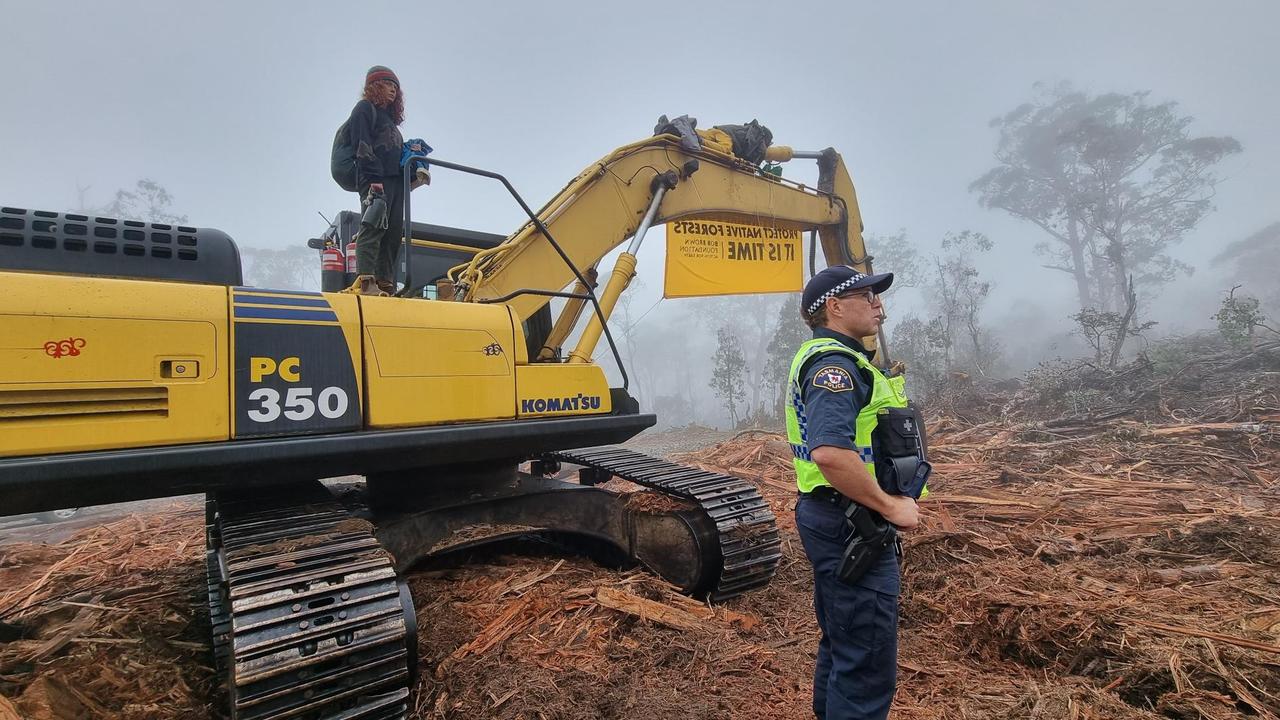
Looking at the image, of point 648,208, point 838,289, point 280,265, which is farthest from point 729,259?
point 280,265

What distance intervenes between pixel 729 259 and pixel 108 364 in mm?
4524

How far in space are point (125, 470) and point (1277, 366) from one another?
17055 millimetres

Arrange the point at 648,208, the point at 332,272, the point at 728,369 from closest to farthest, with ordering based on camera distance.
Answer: the point at 332,272 < the point at 648,208 < the point at 728,369

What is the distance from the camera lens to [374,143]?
12.9ft

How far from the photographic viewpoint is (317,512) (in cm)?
309

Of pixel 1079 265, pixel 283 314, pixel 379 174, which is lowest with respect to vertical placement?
pixel 283 314

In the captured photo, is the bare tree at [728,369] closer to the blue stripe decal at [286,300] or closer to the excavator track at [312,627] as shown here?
the blue stripe decal at [286,300]

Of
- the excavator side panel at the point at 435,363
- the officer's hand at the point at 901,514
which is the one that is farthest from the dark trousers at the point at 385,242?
the officer's hand at the point at 901,514

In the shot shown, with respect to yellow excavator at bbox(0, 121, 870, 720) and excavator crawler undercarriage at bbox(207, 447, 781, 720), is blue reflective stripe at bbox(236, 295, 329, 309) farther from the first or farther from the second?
excavator crawler undercarriage at bbox(207, 447, 781, 720)

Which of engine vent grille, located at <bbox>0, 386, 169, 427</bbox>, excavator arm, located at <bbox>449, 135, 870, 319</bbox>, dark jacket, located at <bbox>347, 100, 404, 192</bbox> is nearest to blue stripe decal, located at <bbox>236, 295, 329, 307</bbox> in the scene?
engine vent grille, located at <bbox>0, 386, 169, 427</bbox>

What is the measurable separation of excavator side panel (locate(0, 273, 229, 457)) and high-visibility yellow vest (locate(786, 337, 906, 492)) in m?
2.37

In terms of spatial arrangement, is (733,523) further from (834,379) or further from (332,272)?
(332,272)

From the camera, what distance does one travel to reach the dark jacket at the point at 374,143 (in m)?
3.84

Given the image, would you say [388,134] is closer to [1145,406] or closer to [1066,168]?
[1145,406]
